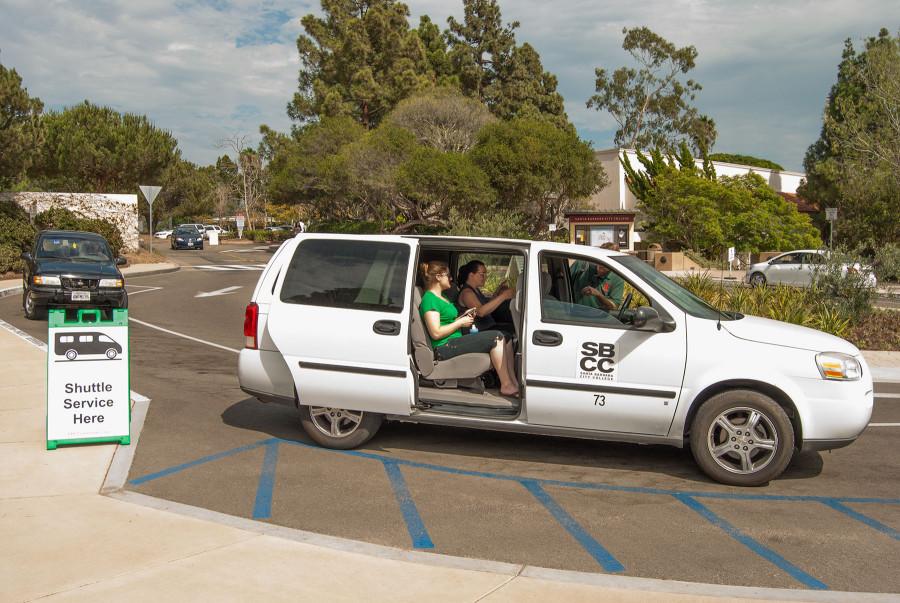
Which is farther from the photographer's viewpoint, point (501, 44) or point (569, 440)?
point (501, 44)

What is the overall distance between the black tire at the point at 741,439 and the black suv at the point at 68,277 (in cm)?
1256

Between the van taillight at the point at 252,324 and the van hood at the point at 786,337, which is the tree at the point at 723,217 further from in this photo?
the van taillight at the point at 252,324

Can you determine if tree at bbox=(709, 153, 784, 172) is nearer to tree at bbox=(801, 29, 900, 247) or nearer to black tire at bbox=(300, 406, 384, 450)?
tree at bbox=(801, 29, 900, 247)

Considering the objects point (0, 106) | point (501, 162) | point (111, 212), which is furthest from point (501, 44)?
point (0, 106)

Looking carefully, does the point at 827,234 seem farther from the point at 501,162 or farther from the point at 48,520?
the point at 48,520

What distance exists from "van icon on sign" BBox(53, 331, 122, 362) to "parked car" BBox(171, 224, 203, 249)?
164 feet

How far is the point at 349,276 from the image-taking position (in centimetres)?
703

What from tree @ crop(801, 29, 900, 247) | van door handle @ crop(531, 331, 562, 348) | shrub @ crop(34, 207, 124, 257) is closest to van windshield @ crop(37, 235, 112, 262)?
van door handle @ crop(531, 331, 562, 348)

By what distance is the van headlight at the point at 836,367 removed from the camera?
6133 millimetres

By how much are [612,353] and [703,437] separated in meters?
0.94

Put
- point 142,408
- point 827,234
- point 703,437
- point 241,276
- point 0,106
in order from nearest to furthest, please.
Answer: point 703,437
point 142,408
point 0,106
point 241,276
point 827,234

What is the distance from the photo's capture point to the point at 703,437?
6234 millimetres

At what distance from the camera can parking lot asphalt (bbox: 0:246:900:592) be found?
4895 mm

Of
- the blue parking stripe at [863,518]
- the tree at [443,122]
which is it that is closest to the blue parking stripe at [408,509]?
the blue parking stripe at [863,518]
